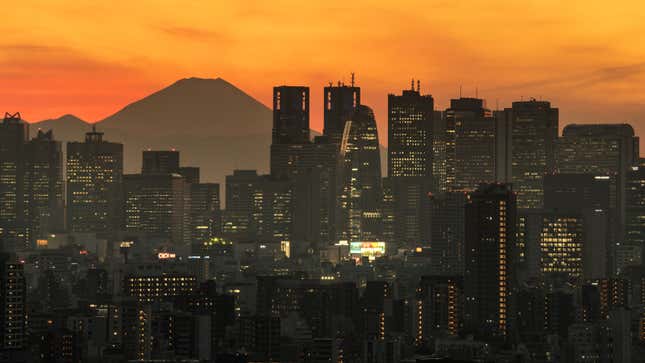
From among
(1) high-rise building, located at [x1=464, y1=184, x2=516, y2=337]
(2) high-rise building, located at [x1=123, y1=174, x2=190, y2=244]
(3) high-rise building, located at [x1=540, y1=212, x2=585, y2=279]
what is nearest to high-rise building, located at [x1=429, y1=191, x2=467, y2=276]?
(1) high-rise building, located at [x1=464, y1=184, x2=516, y2=337]

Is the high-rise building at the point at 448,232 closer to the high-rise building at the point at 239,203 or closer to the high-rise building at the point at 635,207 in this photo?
the high-rise building at the point at 635,207

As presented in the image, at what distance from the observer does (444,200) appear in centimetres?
12688

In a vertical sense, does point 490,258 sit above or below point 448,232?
below

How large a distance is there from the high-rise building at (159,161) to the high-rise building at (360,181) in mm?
14349

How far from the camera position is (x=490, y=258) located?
9150cm

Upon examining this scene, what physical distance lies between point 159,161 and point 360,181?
17.5 metres

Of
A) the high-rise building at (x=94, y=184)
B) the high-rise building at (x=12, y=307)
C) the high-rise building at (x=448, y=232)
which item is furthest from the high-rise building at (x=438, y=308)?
the high-rise building at (x=94, y=184)

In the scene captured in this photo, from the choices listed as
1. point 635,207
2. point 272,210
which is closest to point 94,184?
point 272,210

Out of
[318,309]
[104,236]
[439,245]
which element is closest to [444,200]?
[439,245]

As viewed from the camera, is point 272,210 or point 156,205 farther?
point 272,210

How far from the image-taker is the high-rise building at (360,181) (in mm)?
150500

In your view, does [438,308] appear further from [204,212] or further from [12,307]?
[204,212]

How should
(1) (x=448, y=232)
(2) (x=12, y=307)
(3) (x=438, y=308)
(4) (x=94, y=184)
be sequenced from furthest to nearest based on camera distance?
(4) (x=94, y=184) < (1) (x=448, y=232) < (3) (x=438, y=308) < (2) (x=12, y=307)

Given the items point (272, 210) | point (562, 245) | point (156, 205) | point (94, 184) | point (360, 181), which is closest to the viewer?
point (562, 245)
